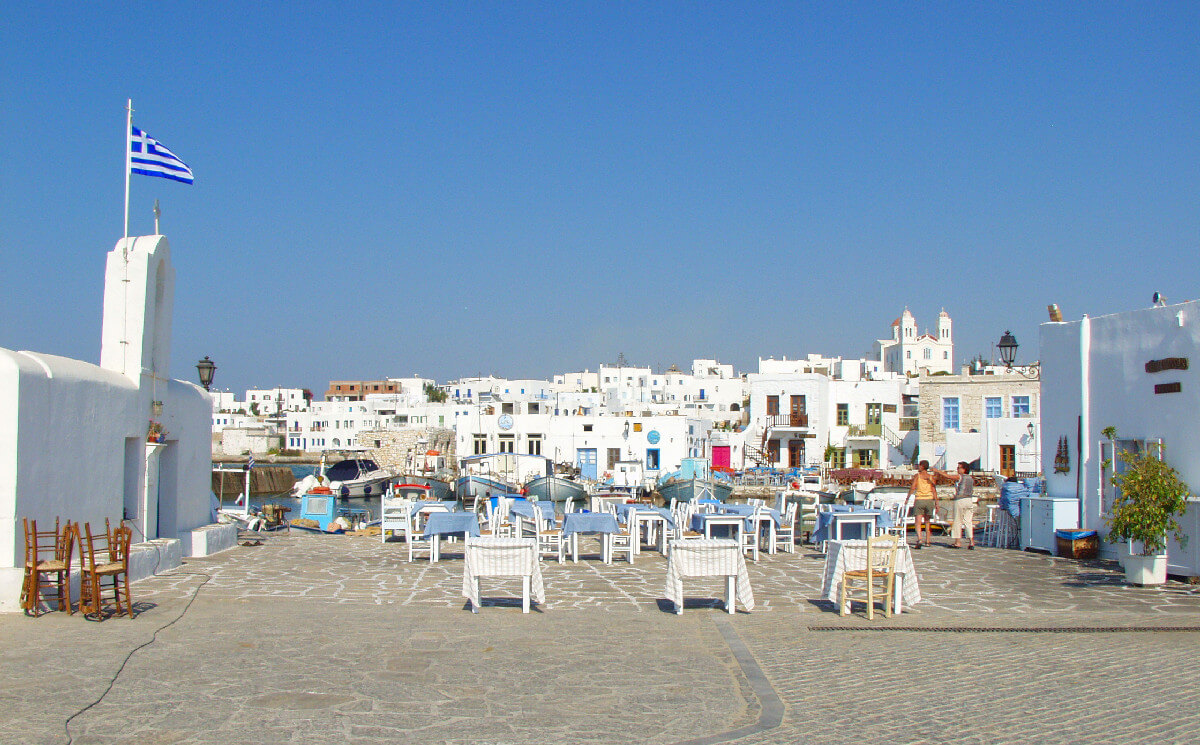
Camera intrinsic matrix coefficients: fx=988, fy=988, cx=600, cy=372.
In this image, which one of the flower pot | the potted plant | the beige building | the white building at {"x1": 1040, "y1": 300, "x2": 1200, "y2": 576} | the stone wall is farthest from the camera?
the stone wall

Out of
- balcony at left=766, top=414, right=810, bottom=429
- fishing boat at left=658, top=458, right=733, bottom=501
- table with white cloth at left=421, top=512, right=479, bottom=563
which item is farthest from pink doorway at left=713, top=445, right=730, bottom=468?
table with white cloth at left=421, top=512, right=479, bottom=563

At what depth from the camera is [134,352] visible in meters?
13.6

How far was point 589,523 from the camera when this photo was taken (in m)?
15.3

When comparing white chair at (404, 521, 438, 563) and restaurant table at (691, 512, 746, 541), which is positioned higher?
restaurant table at (691, 512, 746, 541)

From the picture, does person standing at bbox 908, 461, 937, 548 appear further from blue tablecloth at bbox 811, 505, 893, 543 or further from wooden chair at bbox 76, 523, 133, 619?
wooden chair at bbox 76, 523, 133, 619

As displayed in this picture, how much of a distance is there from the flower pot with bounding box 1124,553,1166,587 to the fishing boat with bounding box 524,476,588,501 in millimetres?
34514

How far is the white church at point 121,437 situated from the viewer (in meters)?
10.6

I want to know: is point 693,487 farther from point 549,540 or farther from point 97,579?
point 97,579

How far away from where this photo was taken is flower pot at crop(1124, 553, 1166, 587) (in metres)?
12.9

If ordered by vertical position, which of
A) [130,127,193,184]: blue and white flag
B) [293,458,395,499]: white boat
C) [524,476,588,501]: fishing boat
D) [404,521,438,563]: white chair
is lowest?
[293,458,395,499]: white boat

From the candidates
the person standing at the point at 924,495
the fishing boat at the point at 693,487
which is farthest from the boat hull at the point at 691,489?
the person standing at the point at 924,495

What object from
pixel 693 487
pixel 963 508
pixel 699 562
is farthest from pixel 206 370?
pixel 693 487

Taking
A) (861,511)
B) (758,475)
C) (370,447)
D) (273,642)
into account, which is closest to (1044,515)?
(861,511)

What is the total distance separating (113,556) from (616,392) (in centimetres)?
8247
